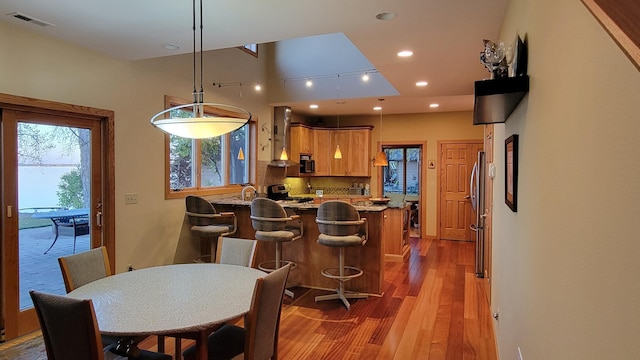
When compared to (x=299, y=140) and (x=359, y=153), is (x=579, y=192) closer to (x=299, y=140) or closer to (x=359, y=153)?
(x=299, y=140)

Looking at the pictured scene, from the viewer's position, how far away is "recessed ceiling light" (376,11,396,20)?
2.79m

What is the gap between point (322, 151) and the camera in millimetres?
8516

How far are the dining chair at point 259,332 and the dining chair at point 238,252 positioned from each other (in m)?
0.67

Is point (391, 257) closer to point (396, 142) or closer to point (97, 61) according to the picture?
point (396, 142)

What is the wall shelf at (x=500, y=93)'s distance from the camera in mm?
1651

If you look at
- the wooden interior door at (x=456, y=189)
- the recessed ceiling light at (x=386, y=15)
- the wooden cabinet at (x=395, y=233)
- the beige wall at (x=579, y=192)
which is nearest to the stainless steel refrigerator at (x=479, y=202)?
the wooden cabinet at (x=395, y=233)

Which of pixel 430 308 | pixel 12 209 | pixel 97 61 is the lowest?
pixel 430 308

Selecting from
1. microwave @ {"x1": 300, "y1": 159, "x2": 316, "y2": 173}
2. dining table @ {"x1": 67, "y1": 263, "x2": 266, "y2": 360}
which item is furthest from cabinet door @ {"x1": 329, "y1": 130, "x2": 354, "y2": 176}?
dining table @ {"x1": 67, "y1": 263, "x2": 266, "y2": 360}

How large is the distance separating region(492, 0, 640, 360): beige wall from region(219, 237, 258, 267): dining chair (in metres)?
1.89

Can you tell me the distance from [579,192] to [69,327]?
198cm

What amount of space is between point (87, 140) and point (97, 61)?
0.81m

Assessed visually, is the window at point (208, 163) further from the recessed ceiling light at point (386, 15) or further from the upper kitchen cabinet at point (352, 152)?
the recessed ceiling light at point (386, 15)

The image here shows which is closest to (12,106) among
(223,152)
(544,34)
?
(223,152)

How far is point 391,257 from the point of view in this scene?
5988 mm
